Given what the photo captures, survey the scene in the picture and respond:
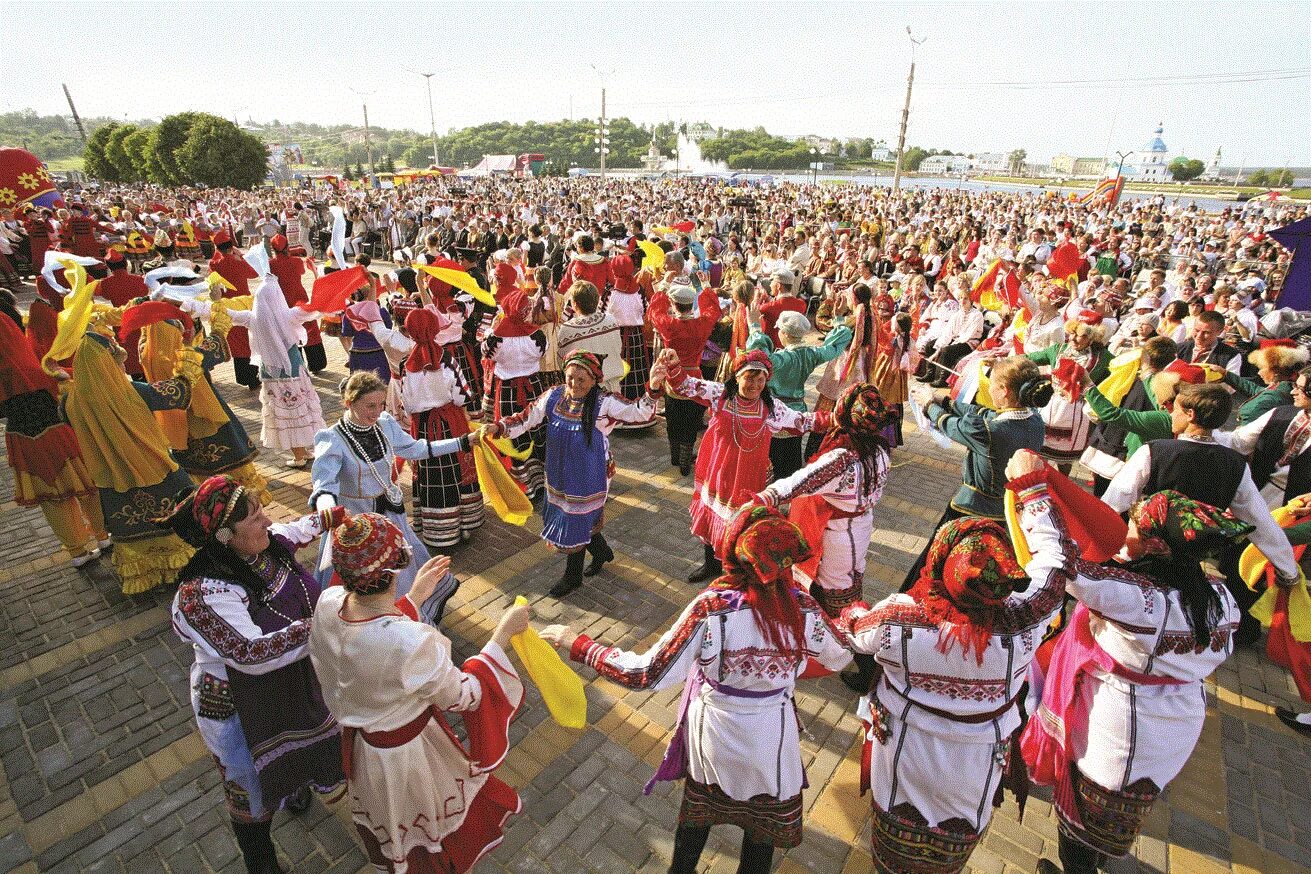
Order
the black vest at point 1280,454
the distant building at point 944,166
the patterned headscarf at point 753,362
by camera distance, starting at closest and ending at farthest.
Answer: the patterned headscarf at point 753,362, the black vest at point 1280,454, the distant building at point 944,166

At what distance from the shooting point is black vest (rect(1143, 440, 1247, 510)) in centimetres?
326

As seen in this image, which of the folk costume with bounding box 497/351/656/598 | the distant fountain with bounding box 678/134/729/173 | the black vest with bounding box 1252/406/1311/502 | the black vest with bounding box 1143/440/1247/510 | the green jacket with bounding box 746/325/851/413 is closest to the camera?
the black vest with bounding box 1143/440/1247/510

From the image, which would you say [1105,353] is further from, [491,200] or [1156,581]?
[491,200]

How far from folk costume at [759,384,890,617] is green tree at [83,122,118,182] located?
6983 centimetres

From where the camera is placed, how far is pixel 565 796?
3561 mm

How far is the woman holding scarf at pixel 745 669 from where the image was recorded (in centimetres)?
230

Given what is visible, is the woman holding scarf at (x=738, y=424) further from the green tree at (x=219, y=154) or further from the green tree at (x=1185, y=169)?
the green tree at (x=1185, y=169)

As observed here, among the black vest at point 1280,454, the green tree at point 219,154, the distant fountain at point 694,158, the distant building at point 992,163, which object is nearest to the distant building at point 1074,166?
the distant building at point 992,163

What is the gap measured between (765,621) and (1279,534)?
9.48 ft

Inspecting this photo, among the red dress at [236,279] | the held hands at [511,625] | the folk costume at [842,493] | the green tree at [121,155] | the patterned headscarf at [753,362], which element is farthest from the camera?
the green tree at [121,155]

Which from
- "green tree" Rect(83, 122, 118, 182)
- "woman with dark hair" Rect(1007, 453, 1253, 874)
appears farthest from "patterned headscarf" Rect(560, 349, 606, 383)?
"green tree" Rect(83, 122, 118, 182)

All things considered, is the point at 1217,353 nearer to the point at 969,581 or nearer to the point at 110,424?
the point at 969,581

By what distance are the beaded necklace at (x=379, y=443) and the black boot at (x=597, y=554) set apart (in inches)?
70.6

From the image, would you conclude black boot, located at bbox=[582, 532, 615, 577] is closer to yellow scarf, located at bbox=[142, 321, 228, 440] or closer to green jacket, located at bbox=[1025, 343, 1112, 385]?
yellow scarf, located at bbox=[142, 321, 228, 440]
